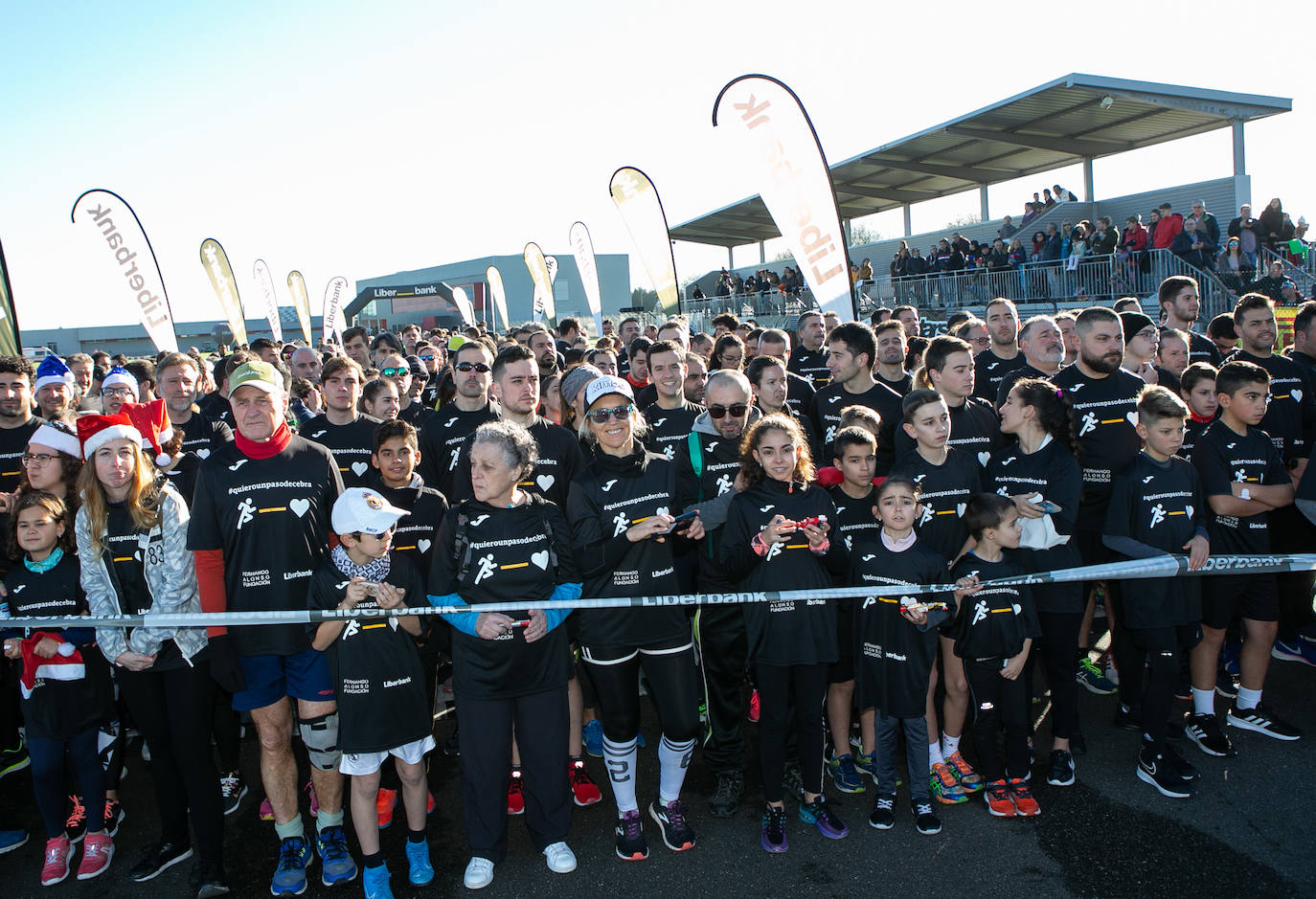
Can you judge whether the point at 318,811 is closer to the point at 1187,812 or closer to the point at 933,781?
the point at 933,781

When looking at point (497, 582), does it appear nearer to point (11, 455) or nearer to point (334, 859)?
point (334, 859)

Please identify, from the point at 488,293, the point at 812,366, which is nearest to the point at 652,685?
the point at 812,366

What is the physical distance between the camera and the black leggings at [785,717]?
13.2 feet

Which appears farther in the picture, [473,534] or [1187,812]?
[1187,812]

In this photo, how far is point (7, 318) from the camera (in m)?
7.74

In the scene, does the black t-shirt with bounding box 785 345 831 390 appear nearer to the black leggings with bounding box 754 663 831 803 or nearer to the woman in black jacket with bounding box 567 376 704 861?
the woman in black jacket with bounding box 567 376 704 861

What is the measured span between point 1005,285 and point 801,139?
1322 centimetres

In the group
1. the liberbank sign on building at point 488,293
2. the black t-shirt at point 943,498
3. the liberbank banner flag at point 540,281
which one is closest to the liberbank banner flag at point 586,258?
the liberbank banner flag at point 540,281

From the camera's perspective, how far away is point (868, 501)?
4.49m

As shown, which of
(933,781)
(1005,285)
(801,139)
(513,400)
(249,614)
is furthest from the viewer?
(1005,285)

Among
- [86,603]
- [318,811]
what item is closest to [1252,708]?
[318,811]

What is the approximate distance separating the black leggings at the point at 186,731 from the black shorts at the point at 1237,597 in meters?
5.37

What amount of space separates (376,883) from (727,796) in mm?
1737

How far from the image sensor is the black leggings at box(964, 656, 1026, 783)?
13.7ft
